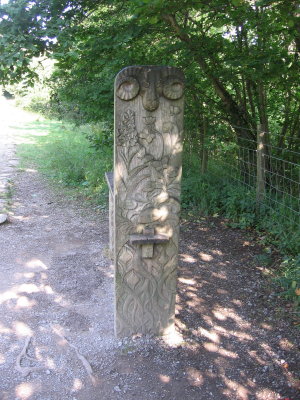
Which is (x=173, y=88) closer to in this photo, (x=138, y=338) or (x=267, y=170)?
(x=138, y=338)

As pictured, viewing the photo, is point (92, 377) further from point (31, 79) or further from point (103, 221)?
point (31, 79)

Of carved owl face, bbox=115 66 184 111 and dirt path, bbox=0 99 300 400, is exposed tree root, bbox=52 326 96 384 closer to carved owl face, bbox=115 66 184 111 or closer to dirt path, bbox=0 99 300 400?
dirt path, bbox=0 99 300 400

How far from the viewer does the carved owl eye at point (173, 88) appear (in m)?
2.49

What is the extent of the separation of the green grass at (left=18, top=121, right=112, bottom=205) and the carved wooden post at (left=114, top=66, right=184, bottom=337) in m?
3.91

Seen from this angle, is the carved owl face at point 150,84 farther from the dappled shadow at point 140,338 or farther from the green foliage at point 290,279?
the green foliage at point 290,279

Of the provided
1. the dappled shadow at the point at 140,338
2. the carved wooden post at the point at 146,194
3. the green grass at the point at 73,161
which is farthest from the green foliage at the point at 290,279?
the green grass at the point at 73,161

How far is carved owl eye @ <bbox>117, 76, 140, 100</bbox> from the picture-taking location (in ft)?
7.99

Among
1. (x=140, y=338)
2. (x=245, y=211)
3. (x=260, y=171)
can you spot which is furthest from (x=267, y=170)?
(x=140, y=338)

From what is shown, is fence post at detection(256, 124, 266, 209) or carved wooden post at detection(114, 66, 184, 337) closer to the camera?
carved wooden post at detection(114, 66, 184, 337)

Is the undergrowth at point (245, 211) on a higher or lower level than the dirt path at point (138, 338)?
higher

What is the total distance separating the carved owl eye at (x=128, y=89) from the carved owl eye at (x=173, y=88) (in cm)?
19

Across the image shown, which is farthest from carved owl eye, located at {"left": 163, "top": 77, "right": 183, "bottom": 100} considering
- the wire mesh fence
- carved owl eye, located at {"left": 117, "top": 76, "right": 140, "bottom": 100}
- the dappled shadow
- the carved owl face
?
the wire mesh fence

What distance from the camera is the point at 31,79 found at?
506 centimetres

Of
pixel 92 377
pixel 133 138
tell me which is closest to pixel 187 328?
pixel 92 377
